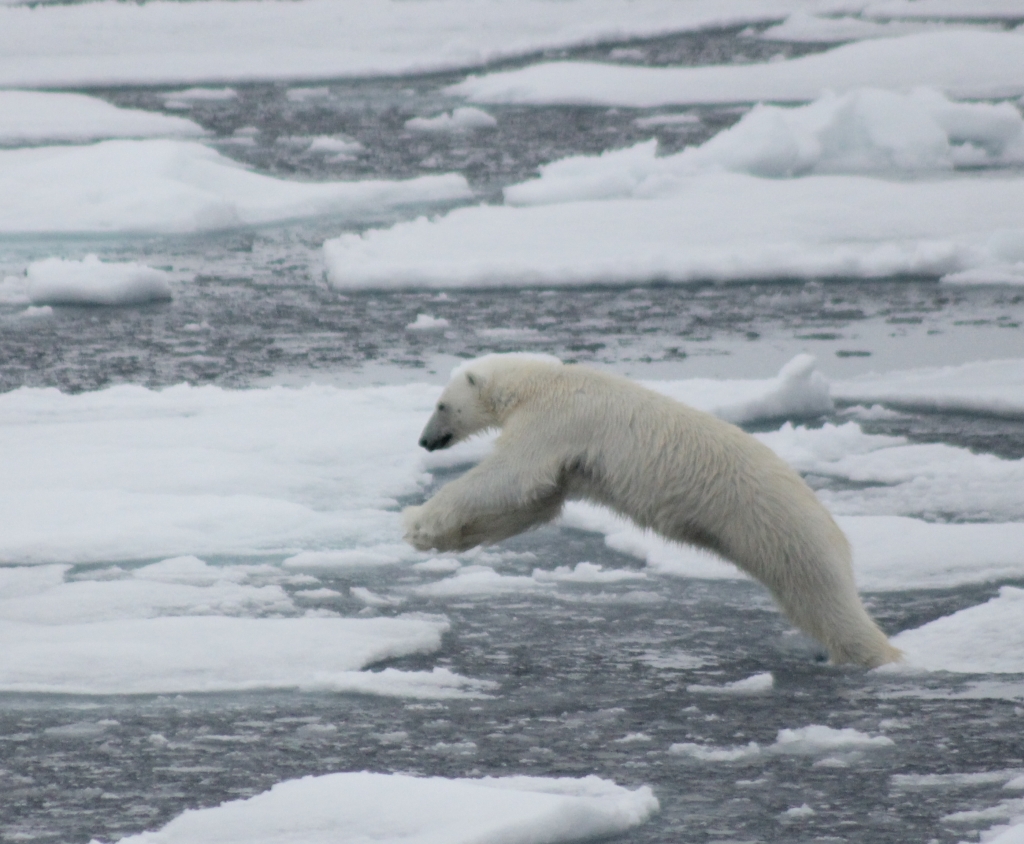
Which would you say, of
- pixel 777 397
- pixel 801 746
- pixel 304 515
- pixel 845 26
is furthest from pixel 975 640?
pixel 845 26

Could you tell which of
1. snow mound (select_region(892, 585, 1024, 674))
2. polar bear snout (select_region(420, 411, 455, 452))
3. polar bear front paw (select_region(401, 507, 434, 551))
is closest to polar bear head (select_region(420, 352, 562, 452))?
polar bear snout (select_region(420, 411, 455, 452))

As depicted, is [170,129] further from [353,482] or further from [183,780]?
[183,780]

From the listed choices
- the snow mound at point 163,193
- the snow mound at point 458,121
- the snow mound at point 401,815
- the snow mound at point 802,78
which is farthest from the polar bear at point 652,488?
the snow mound at point 802,78

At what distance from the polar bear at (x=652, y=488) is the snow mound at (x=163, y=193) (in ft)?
20.9

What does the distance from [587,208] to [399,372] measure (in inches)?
147

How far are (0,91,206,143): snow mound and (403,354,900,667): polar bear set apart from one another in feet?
36.2

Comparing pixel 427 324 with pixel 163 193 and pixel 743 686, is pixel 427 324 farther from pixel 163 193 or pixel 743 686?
pixel 743 686

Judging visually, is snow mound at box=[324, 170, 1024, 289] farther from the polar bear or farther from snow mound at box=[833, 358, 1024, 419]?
the polar bear

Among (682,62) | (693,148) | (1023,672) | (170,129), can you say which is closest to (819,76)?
(682,62)

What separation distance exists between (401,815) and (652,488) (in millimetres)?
1328

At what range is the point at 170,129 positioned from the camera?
1423 cm

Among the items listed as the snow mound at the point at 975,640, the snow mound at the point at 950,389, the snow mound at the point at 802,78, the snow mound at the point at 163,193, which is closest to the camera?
the snow mound at the point at 975,640

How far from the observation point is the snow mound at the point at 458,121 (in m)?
14.3

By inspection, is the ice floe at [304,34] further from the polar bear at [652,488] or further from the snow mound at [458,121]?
the polar bear at [652,488]
